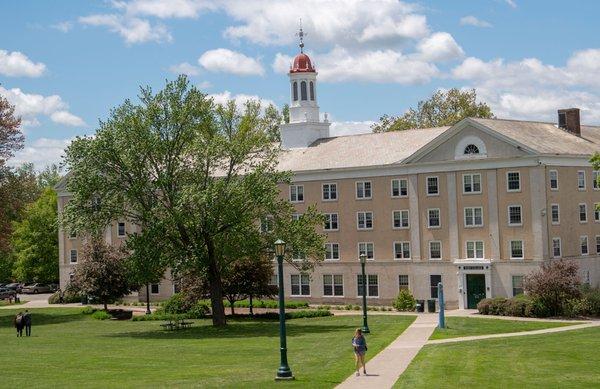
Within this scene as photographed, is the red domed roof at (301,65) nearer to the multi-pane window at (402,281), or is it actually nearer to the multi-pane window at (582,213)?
the multi-pane window at (402,281)

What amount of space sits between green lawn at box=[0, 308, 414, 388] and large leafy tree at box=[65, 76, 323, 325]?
5083 mm

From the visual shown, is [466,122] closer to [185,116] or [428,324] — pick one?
[428,324]

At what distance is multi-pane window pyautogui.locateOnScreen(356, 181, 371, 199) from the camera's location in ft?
235

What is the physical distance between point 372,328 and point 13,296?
50.2 metres

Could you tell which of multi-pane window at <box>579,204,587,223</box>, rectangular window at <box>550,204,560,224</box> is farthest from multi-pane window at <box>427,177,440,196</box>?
multi-pane window at <box>579,204,587,223</box>

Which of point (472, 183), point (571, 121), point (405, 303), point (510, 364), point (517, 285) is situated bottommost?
point (510, 364)

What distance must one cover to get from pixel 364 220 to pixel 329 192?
12.0 feet

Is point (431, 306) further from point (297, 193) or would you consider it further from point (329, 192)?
point (297, 193)

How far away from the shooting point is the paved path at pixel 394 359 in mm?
30547

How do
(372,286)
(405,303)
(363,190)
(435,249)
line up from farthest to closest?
(363,190)
(372,286)
(435,249)
(405,303)

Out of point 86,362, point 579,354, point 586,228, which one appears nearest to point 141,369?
point 86,362

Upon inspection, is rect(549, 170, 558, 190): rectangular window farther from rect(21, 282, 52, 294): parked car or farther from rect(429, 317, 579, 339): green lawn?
rect(21, 282, 52, 294): parked car

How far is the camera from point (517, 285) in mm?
63781

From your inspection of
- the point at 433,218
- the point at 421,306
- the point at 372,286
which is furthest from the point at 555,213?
the point at 372,286
